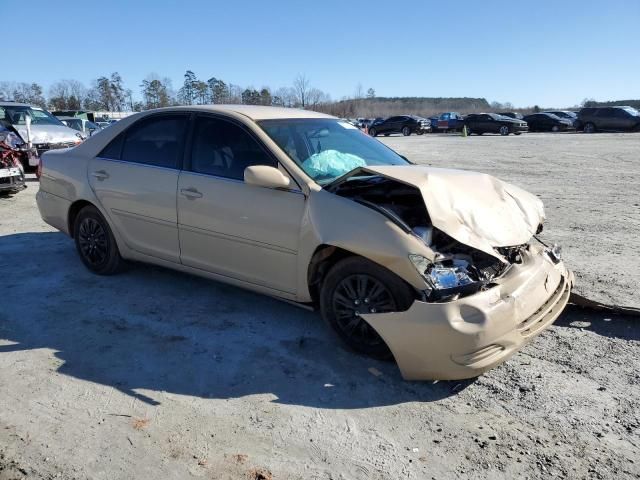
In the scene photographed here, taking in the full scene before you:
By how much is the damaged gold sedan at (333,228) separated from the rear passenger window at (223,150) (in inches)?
0.5

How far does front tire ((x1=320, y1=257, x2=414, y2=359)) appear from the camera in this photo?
325cm

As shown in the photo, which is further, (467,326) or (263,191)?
(263,191)

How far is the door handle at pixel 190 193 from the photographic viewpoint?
13.7ft

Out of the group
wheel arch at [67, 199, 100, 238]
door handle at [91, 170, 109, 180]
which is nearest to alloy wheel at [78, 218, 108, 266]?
wheel arch at [67, 199, 100, 238]

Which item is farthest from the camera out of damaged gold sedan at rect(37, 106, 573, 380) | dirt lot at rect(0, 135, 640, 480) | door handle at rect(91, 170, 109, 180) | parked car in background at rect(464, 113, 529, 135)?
parked car in background at rect(464, 113, 529, 135)

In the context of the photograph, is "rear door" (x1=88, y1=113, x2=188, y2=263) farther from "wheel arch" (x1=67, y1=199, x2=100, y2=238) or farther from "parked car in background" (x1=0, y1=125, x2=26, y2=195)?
"parked car in background" (x1=0, y1=125, x2=26, y2=195)

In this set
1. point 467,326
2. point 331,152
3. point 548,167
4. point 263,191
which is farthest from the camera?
point 548,167

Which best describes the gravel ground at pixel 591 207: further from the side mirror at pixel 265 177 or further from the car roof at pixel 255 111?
the car roof at pixel 255 111

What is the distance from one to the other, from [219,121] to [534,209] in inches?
104

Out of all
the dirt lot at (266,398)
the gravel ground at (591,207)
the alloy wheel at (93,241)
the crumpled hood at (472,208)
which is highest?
the crumpled hood at (472,208)

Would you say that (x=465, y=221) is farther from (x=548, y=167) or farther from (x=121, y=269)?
(x=548, y=167)

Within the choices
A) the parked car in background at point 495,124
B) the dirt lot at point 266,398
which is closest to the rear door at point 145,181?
the dirt lot at point 266,398

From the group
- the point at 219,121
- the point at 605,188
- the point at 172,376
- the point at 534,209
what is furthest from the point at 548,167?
the point at 172,376

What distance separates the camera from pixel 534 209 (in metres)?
4.05
